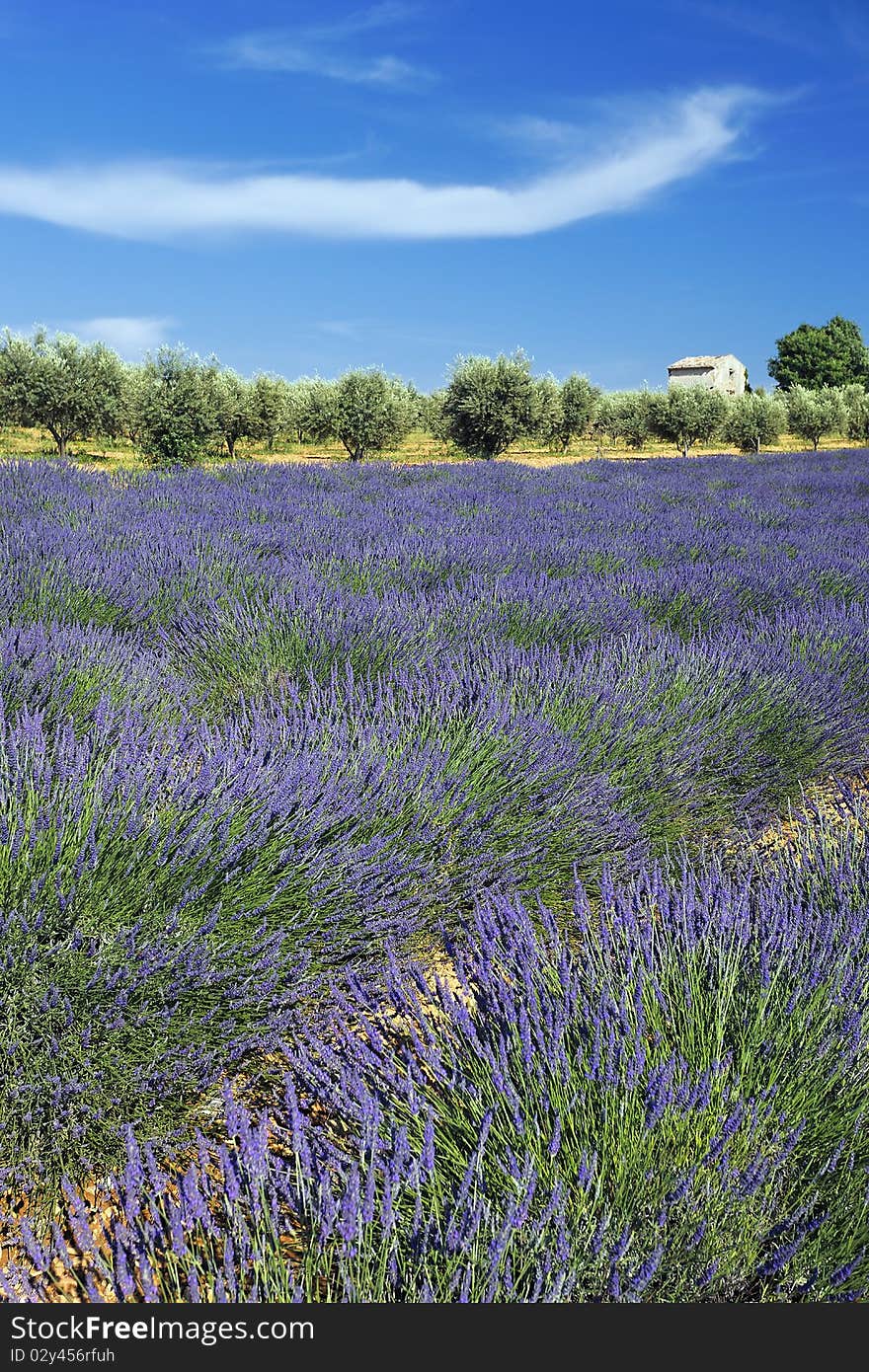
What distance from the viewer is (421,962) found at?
216cm

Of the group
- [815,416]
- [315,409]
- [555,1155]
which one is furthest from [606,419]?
[555,1155]

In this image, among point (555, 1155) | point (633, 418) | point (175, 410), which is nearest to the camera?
point (555, 1155)

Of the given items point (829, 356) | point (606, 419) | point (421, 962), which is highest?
→ point (829, 356)

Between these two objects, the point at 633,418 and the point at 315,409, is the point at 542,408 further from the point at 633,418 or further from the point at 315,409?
Result: the point at 633,418

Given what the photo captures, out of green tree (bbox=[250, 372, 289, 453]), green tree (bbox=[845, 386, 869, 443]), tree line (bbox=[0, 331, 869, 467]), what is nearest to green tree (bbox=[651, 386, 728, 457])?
tree line (bbox=[0, 331, 869, 467])

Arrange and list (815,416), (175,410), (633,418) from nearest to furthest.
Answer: (175,410) → (815,416) → (633,418)

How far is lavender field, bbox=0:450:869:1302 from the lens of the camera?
3.68 feet

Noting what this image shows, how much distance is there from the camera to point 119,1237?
1058 mm

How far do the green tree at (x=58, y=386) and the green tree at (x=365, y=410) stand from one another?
21.0 ft

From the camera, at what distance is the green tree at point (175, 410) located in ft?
61.1

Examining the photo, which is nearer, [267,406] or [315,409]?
[315,409]

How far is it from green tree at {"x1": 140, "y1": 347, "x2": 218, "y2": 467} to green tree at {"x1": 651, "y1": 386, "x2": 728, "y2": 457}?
62.2 ft

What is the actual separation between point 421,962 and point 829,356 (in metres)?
67.1

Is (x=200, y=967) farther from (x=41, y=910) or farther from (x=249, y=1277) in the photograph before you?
(x=249, y=1277)
